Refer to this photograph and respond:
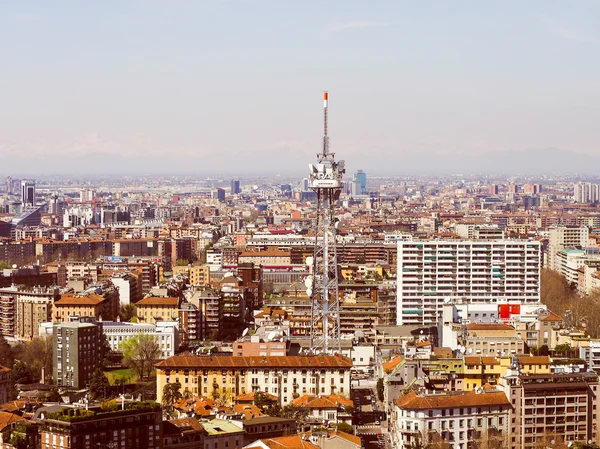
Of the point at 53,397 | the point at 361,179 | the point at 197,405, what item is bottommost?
the point at 53,397

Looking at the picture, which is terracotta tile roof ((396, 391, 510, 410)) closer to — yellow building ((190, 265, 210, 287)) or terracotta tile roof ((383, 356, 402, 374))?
terracotta tile roof ((383, 356, 402, 374))

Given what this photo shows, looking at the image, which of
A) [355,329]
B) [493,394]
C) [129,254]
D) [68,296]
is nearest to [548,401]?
[493,394]

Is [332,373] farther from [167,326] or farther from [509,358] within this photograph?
[167,326]

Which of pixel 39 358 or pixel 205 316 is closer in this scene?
pixel 39 358

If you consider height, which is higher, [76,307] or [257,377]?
[76,307]

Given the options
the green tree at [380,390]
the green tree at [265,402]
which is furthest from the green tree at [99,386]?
the green tree at [380,390]

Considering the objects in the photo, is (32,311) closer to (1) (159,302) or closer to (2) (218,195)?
(1) (159,302)

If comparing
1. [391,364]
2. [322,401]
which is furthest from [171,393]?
[391,364]

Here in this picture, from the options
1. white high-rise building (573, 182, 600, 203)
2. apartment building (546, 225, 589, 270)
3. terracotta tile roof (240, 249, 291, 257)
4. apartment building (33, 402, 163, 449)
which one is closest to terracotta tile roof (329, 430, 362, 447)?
apartment building (33, 402, 163, 449)
